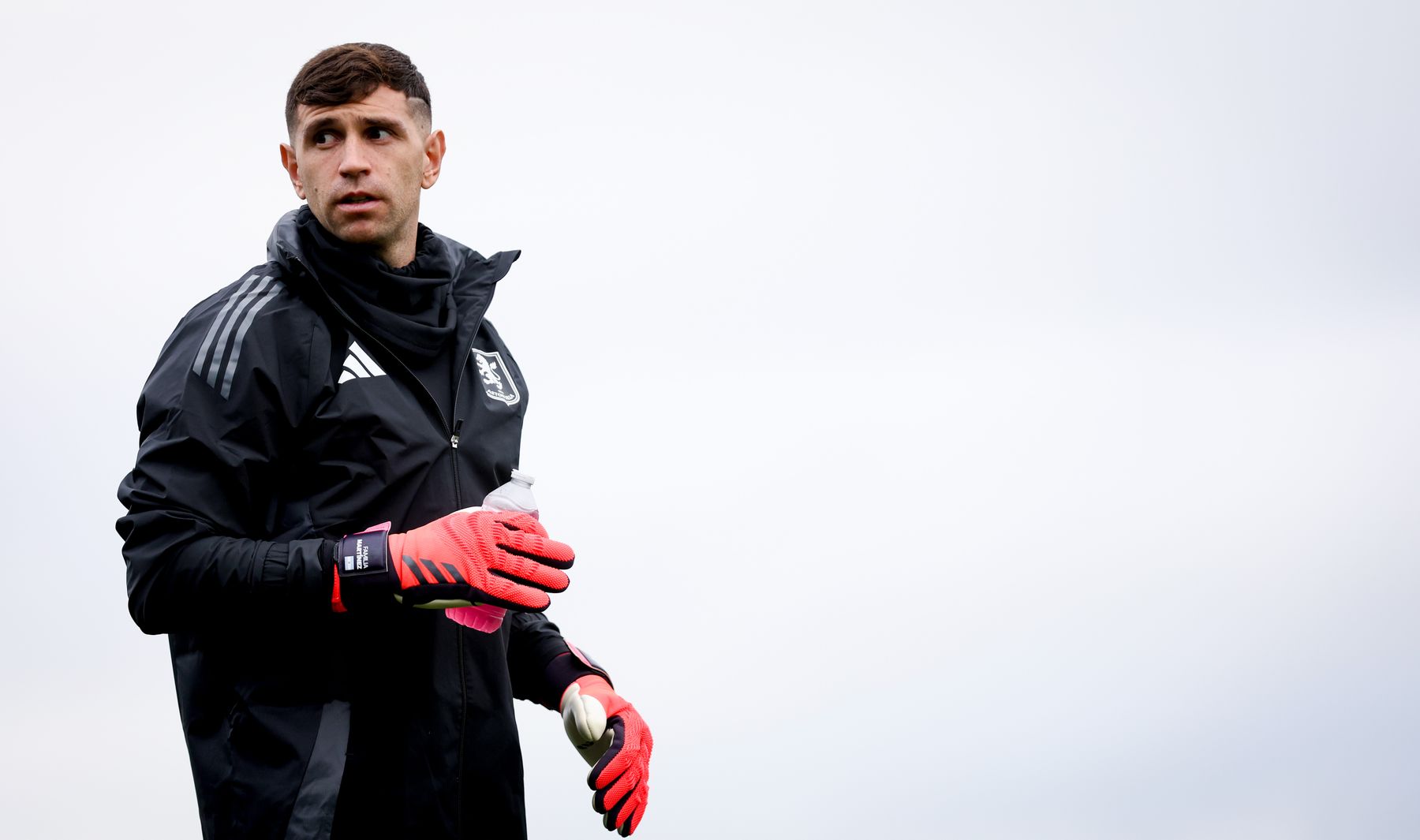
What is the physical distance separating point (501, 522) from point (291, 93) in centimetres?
91

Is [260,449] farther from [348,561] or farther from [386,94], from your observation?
[386,94]

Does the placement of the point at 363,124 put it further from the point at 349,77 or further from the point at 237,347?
the point at 237,347

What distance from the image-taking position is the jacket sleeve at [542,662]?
2.59m

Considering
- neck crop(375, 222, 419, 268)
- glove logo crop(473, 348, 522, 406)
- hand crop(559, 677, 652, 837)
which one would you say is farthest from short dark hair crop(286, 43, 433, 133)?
hand crop(559, 677, 652, 837)

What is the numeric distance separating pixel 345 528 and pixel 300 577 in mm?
162

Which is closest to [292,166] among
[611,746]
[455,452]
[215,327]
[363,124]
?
[363,124]

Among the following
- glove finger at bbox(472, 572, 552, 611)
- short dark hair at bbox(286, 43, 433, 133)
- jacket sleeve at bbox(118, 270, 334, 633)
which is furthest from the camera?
short dark hair at bbox(286, 43, 433, 133)

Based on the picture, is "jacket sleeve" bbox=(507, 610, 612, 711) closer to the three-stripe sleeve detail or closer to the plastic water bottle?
the plastic water bottle

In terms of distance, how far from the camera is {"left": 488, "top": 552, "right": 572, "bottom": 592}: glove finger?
217 centimetres

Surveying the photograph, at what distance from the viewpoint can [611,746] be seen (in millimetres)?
2492

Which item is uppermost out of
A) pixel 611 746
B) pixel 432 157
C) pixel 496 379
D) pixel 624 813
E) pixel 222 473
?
pixel 432 157

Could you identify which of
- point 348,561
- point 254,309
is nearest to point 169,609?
point 348,561

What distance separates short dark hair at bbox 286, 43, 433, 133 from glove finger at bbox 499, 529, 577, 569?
85cm

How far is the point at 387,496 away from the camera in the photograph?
2254mm
